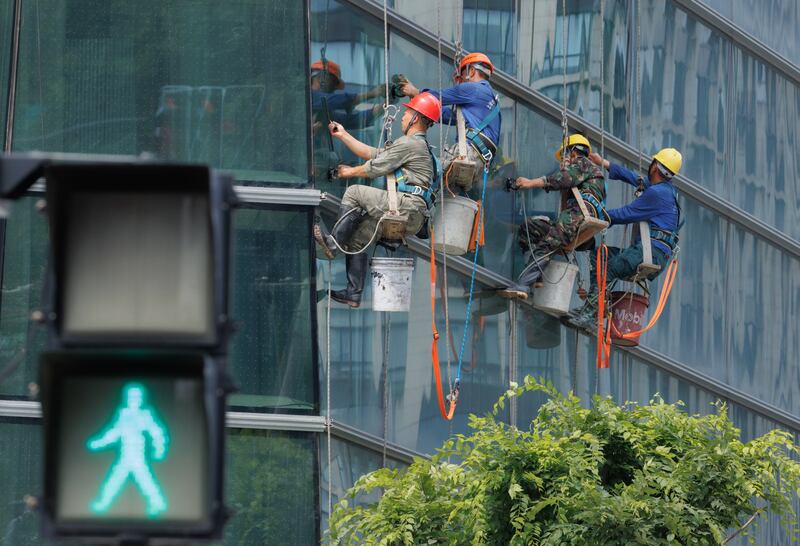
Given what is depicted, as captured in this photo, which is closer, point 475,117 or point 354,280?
point 354,280

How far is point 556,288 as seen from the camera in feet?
56.4

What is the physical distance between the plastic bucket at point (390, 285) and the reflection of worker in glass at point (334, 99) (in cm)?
128

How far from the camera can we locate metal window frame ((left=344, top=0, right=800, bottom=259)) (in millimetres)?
16188

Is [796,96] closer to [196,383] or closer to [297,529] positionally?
[297,529]

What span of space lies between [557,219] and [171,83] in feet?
13.4

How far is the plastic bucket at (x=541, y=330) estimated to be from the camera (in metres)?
17.5

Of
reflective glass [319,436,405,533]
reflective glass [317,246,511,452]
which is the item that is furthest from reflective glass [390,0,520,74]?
reflective glass [319,436,405,533]

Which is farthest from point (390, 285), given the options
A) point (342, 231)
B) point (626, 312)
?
point (626, 312)

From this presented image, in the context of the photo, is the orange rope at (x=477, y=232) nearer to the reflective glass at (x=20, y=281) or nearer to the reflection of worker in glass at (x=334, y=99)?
the reflection of worker in glass at (x=334, y=99)

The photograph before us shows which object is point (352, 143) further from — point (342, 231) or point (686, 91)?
point (686, 91)

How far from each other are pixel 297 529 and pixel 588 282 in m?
4.43

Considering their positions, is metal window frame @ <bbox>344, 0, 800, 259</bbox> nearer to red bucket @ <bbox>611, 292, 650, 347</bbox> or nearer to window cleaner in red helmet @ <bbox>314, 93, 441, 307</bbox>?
window cleaner in red helmet @ <bbox>314, 93, 441, 307</bbox>

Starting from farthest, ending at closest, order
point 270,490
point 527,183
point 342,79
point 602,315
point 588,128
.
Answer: point 588,128
point 602,315
point 527,183
point 342,79
point 270,490

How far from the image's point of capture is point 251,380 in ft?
48.9
